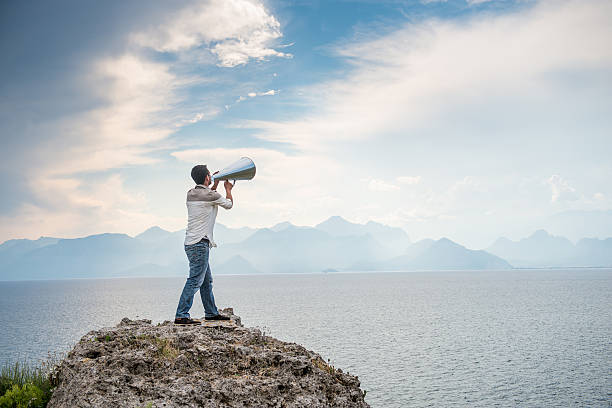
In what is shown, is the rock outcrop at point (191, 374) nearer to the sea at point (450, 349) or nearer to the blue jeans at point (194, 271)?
the blue jeans at point (194, 271)

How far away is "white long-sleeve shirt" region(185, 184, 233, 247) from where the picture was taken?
10.3 m

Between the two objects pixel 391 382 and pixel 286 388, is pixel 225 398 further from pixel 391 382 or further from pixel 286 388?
pixel 391 382

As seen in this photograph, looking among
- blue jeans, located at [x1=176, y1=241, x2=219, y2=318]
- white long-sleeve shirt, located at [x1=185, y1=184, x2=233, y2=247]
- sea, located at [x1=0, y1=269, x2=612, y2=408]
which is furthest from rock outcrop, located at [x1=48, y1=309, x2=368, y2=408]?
sea, located at [x1=0, y1=269, x2=612, y2=408]

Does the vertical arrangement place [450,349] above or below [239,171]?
below

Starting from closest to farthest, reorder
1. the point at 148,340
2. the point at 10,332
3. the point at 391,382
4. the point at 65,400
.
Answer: the point at 65,400 → the point at 148,340 → the point at 391,382 → the point at 10,332

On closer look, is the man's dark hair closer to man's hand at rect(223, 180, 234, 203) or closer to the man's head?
the man's head

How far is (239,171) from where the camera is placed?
10641 millimetres


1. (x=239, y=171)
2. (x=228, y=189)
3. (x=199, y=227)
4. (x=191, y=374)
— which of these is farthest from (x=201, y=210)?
(x=191, y=374)

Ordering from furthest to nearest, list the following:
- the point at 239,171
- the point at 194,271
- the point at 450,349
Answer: the point at 450,349 < the point at 239,171 < the point at 194,271

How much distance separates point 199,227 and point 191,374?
3416 mm

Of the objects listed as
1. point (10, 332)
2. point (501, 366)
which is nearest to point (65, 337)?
point (10, 332)

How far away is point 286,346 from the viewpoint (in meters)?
9.89

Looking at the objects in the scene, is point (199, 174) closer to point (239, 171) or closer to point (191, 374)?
point (239, 171)

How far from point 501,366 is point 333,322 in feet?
108
